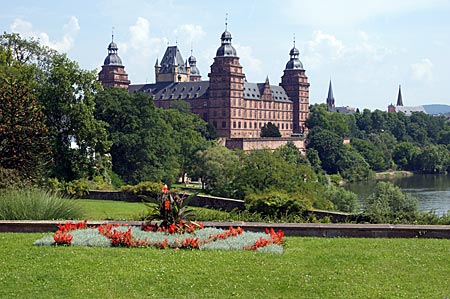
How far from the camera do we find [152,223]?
537 inches

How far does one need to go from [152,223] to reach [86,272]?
12.5 feet

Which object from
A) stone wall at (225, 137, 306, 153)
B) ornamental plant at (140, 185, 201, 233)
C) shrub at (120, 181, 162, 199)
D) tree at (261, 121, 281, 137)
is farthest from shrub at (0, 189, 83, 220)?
tree at (261, 121, 281, 137)

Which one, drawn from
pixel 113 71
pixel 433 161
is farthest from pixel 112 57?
pixel 433 161

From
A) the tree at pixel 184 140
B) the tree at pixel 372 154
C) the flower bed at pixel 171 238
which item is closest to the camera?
the flower bed at pixel 171 238

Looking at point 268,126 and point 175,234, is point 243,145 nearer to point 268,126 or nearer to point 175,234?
point 268,126

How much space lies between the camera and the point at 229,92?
102375 millimetres

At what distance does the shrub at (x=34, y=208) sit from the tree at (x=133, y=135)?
99.4ft

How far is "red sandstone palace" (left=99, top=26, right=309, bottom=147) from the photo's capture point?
102 m

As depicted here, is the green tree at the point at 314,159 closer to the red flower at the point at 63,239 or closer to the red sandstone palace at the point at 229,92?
the red sandstone palace at the point at 229,92

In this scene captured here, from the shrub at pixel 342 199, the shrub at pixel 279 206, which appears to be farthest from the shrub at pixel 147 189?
the shrub at pixel 342 199

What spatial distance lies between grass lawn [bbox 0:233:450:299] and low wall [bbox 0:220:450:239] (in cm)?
89

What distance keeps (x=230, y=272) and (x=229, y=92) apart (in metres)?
93.1

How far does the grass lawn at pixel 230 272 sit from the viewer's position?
8914mm

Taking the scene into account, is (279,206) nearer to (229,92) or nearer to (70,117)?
(70,117)
